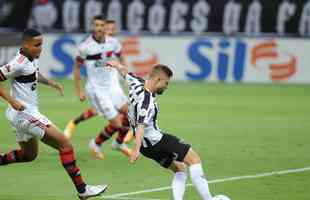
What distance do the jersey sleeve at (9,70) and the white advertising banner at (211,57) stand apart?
58.0ft

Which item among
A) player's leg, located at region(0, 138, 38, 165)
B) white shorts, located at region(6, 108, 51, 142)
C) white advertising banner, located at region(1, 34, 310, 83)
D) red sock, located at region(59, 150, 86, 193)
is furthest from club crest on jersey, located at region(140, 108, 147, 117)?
white advertising banner, located at region(1, 34, 310, 83)

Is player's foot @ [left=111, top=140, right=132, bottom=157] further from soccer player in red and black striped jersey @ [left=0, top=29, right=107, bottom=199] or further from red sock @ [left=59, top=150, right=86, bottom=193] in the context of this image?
red sock @ [left=59, top=150, right=86, bottom=193]

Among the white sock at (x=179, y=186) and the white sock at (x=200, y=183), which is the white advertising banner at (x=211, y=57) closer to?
the white sock at (x=179, y=186)

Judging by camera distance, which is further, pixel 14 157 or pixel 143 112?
pixel 14 157

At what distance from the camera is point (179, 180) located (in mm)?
11461

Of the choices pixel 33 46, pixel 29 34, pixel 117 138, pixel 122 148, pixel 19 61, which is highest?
pixel 29 34

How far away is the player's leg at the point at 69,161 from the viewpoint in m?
12.0

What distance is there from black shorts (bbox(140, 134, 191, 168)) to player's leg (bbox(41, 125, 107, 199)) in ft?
3.00

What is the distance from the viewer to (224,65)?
98.7 feet

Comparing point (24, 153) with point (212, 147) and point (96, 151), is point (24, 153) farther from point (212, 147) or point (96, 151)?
point (212, 147)

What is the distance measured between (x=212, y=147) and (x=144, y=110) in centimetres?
624

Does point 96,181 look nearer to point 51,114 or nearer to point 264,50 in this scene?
point 51,114

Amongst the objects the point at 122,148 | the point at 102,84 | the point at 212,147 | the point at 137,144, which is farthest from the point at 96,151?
the point at 137,144

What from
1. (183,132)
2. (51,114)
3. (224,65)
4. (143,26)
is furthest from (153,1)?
(183,132)
